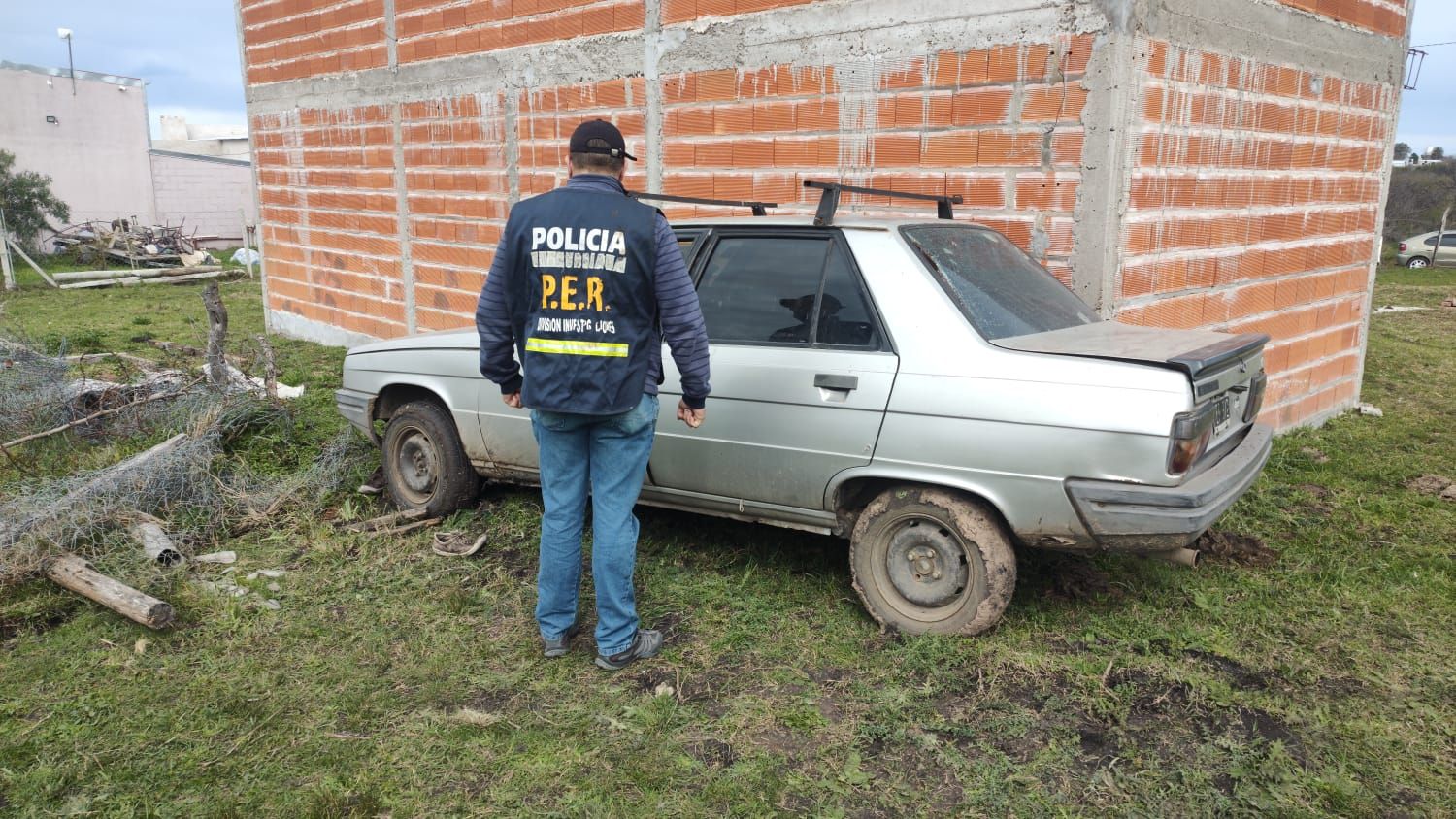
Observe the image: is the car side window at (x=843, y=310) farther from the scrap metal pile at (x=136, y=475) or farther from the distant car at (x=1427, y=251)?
the distant car at (x=1427, y=251)

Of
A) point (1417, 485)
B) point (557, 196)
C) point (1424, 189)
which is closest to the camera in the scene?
point (557, 196)

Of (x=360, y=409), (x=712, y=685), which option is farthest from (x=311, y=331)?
(x=712, y=685)

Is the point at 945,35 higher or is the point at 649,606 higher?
the point at 945,35

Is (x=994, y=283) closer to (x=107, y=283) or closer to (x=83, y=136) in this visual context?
(x=107, y=283)

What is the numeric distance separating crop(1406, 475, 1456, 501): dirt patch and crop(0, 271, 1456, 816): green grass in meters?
0.62

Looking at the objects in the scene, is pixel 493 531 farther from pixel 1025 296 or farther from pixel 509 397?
pixel 1025 296

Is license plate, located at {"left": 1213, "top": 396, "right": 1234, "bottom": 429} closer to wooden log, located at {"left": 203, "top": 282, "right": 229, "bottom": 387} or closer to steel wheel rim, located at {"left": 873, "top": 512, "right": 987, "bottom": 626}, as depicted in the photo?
steel wheel rim, located at {"left": 873, "top": 512, "right": 987, "bottom": 626}

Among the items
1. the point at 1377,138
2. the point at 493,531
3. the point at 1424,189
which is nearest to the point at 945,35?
the point at 493,531

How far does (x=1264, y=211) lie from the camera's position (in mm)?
6309

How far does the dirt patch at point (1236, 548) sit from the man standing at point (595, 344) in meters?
2.69

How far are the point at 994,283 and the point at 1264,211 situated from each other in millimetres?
3197

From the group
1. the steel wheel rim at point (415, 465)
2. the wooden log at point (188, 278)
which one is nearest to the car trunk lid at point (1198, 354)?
the steel wheel rim at point (415, 465)

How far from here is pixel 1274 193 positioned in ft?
21.0

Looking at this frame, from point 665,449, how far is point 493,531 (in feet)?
4.10
